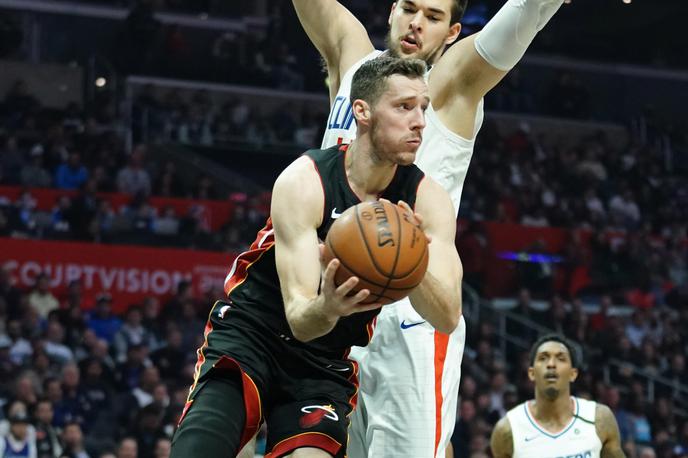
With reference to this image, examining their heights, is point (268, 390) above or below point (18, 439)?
above

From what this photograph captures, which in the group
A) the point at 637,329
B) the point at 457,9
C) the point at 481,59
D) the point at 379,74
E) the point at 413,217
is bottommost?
the point at 637,329

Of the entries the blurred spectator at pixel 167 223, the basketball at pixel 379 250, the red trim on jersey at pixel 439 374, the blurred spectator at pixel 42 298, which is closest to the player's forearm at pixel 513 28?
the red trim on jersey at pixel 439 374

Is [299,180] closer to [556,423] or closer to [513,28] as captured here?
[513,28]

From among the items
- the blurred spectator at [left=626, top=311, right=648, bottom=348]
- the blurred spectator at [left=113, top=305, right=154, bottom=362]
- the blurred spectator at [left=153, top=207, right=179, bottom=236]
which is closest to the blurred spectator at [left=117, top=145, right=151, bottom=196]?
the blurred spectator at [left=153, top=207, right=179, bottom=236]

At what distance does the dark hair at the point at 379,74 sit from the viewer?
14.0ft

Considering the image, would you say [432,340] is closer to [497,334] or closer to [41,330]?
[41,330]

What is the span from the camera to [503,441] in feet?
27.2

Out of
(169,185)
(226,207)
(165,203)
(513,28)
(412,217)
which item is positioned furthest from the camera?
(169,185)

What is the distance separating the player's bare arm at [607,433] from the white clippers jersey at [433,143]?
354 centimetres

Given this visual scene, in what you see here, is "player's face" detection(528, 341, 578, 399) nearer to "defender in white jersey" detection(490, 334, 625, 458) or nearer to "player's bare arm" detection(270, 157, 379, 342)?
"defender in white jersey" detection(490, 334, 625, 458)

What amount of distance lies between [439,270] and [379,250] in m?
0.46

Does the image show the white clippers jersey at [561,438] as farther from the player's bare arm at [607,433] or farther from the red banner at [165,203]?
the red banner at [165,203]

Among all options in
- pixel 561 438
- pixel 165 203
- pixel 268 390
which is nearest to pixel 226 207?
pixel 165 203

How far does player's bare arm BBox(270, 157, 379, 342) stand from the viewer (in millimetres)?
3824
